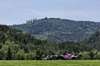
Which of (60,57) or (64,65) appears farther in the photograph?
(60,57)

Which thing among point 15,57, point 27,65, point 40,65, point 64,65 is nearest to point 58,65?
point 64,65

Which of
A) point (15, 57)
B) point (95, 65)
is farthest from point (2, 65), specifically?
point (15, 57)

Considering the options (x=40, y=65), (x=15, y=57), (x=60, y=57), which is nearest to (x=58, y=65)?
(x=40, y=65)

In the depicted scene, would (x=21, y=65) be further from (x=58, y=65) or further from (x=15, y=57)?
(x=15, y=57)

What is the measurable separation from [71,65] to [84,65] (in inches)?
88.3

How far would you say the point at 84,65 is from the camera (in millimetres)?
29578

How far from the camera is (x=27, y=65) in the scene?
28641 mm

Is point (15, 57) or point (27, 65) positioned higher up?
point (27, 65)

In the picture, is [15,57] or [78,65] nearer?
[78,65]

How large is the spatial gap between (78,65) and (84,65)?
1.04 meters

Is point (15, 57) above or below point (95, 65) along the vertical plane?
below

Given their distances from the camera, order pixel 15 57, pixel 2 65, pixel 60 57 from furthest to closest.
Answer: pixel 15 57 < pixel 60 57 < pixel 2 65

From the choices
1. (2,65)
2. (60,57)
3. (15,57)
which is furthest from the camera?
(15,57)

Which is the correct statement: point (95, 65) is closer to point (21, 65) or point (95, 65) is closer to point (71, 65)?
point (71, 65)
